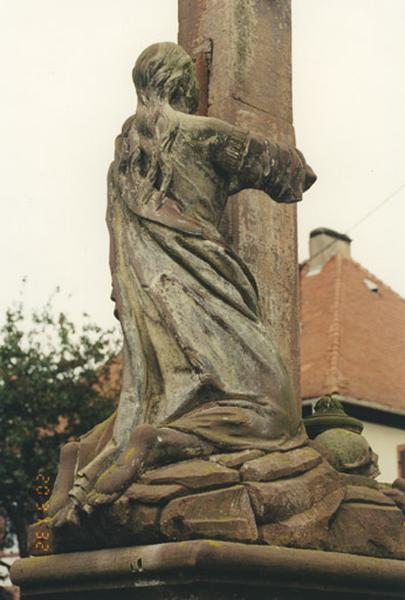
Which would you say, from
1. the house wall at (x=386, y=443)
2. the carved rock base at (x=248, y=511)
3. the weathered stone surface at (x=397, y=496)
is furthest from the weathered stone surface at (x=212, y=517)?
the house wall at (x=386, y=443)

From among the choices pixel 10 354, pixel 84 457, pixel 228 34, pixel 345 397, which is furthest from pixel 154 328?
pixel 10 354

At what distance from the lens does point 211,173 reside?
615 centimetres

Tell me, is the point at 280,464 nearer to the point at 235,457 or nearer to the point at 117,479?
the point at 235,457

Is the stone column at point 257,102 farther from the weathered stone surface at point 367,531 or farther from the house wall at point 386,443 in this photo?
the house wall at point 386,443

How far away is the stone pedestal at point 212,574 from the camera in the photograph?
4930 mm

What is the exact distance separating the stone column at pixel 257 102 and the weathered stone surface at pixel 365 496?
1.06m

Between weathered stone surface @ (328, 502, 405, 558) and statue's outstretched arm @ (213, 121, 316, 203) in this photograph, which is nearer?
weathered stone surface @ (328, 502, 405, 558)

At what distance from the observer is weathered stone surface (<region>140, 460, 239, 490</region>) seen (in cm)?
523

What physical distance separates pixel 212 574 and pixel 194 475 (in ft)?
1.54

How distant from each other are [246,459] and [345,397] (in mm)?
20278

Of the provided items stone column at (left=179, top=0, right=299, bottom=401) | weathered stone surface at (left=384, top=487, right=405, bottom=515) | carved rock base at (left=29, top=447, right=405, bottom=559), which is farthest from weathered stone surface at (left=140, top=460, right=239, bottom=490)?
stone column at (left=179, top=0, right=299, bottom=401)

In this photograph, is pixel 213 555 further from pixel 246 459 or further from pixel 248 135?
pixel 248 135

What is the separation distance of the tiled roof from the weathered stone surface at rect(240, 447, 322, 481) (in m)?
19.1

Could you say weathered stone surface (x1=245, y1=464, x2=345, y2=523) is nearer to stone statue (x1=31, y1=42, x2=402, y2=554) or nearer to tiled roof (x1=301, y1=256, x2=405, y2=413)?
stone statue (x1=31, y1=42, x2=402, y2=554)
